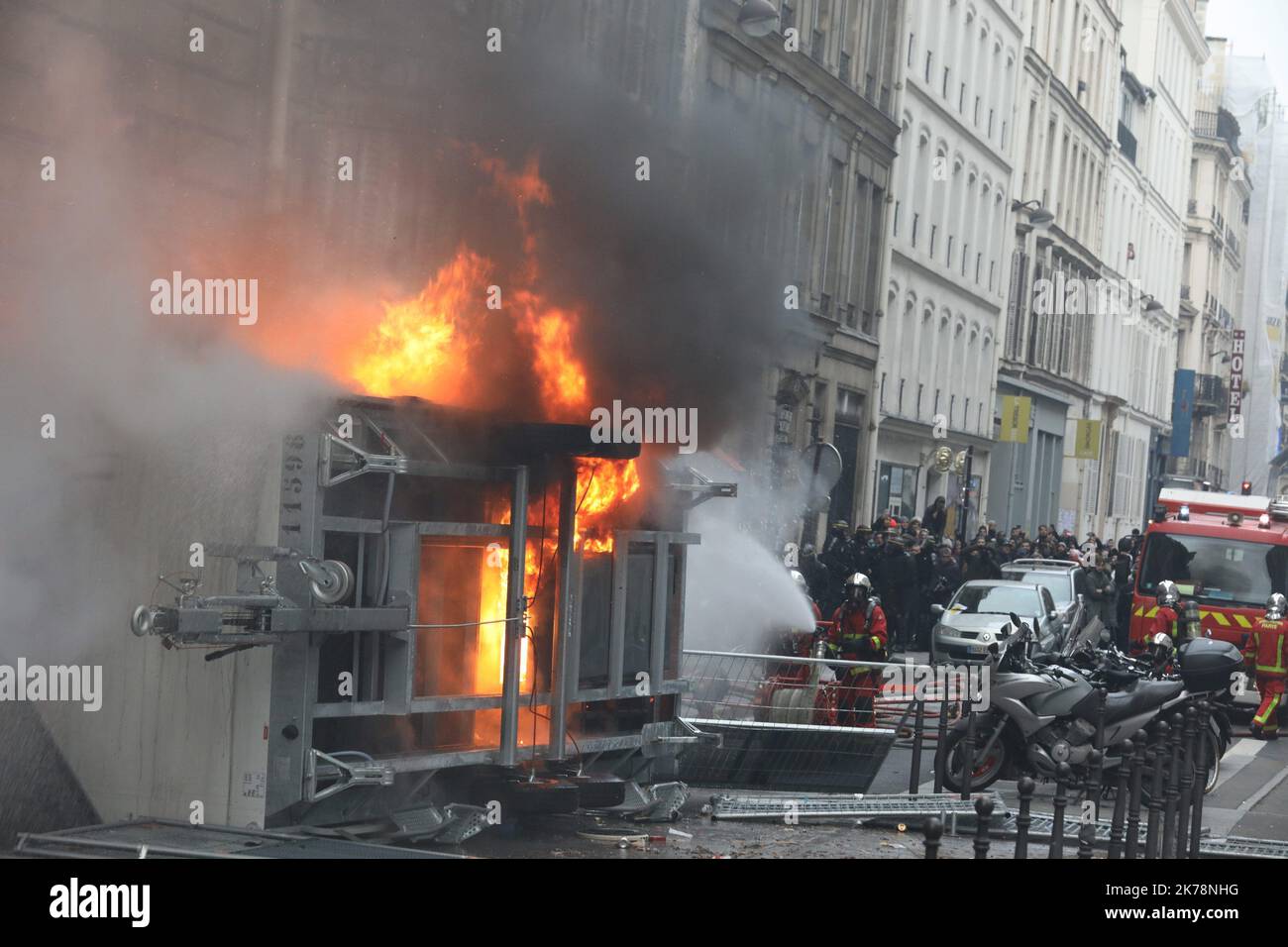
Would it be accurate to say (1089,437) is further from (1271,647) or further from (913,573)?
(1271,647)

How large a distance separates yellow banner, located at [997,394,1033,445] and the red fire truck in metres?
20.0

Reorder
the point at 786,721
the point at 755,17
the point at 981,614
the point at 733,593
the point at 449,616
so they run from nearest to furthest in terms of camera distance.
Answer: the point at 449,616 < the point at 786,721 < the point at 733,593 < the point at 755,17 < the point at 981,614

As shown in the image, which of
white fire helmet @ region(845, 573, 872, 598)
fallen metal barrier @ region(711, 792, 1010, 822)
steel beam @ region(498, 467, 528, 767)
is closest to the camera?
steel beam @ region(498, 467, 528, 767)

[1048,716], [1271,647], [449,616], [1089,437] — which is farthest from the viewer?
[1089,437]

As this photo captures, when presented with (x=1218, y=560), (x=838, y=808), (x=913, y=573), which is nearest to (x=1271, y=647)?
(x=1218, y=560)

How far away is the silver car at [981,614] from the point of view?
2116 centimetres

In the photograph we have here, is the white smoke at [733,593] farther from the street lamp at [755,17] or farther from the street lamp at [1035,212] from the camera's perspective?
the street lamp at [1035,212]

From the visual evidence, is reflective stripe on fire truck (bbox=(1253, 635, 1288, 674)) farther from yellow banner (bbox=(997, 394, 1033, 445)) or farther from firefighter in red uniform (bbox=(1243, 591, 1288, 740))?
yellow banner (bbox=(997, 394, 1033, 445))

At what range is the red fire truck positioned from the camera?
1994cm

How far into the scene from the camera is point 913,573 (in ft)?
73.2

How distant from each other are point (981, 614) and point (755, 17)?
8.50 meters

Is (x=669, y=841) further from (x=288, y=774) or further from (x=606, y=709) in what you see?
(x=288, y=774)

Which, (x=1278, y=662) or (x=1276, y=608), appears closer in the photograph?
(x=1278, y=662)

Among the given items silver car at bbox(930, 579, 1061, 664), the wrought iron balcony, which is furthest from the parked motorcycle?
the wrought iron balcony
